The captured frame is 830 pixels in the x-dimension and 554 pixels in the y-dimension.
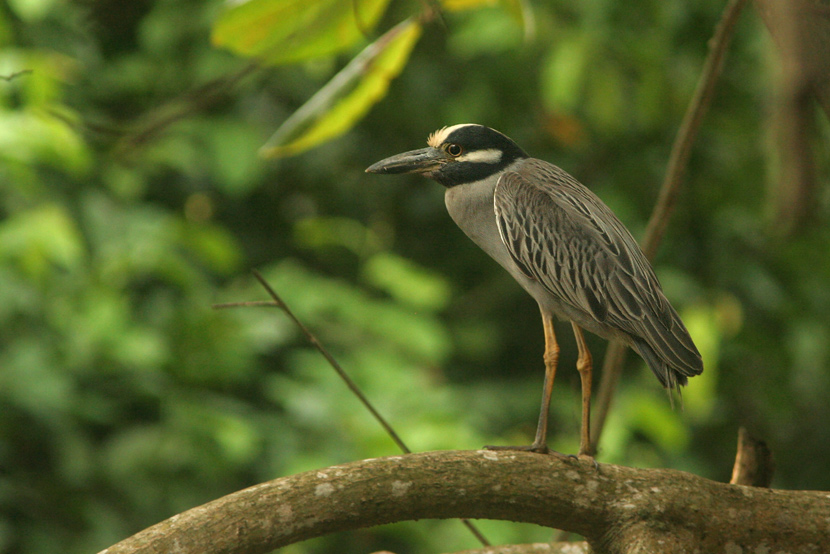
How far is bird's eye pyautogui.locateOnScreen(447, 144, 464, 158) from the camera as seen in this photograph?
203cm

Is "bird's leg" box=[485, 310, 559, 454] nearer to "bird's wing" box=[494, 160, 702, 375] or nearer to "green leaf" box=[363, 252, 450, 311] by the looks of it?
"bird's wing" box=[494, 160, 702, 375]

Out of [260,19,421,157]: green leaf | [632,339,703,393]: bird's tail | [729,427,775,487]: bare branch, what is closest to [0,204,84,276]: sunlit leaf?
[260,19,421,157]: green leaf

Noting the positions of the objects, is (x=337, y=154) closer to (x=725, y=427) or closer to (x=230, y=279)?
(x=230, y=279)

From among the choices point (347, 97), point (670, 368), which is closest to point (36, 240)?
point (347, 97)

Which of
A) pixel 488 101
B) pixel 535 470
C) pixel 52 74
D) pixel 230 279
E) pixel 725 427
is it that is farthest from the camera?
pixel 725 427

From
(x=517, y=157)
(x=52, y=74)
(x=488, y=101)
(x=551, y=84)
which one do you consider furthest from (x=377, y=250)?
(x=517, y=157)

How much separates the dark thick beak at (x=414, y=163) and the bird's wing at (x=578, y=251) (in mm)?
170

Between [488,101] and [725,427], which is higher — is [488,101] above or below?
above

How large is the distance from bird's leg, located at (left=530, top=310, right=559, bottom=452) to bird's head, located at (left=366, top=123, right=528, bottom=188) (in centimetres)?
41

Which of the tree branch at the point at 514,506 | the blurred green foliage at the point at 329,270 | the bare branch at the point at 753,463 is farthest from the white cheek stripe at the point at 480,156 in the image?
the blurred green foliage at the point at 329,270

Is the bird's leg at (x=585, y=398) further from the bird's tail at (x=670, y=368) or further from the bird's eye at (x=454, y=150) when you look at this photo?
the bird's eye at (x=454, y=150)

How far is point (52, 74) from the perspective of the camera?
12.8ft

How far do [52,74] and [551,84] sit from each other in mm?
2487

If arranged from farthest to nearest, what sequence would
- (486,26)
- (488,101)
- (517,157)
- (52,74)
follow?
(488,101), (486,26), (52,74), (517,157)
